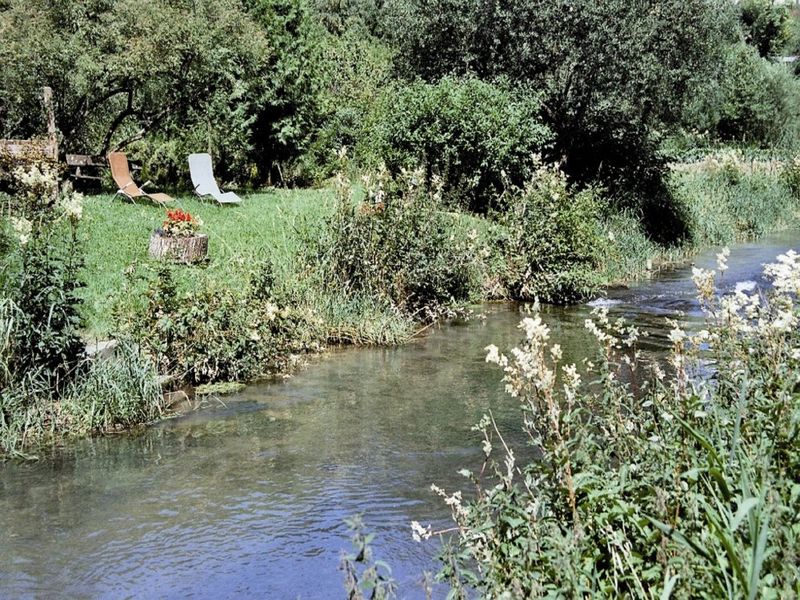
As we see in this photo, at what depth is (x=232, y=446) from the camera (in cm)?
788

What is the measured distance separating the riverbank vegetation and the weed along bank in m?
0.07

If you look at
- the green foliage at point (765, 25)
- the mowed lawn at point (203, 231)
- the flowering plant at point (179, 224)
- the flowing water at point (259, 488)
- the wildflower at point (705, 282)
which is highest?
the green foliage at point (765, 25)

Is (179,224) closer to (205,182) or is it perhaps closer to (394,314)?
(394,314)

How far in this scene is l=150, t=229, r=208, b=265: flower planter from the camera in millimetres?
12477

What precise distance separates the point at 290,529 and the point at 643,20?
15715mm

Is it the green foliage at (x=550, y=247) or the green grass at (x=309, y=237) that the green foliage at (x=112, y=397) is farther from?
the green foliage at (x=550, y=247)

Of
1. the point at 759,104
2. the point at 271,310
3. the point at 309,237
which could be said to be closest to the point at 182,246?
the point at 309,237

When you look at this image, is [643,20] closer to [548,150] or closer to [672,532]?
[548,150]

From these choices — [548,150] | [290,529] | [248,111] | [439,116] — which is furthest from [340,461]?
[248,111]

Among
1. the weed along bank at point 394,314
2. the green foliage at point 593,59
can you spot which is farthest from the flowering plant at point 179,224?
the green foliage at point 593,59

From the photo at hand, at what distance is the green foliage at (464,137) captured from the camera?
1686cm

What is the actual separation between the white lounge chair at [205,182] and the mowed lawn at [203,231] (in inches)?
8.6

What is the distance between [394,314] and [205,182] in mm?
8417

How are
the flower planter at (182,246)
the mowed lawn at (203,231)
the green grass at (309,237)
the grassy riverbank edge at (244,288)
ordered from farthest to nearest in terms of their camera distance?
the flower planter at (182,246) < the green grass at (309,237) < the mowed lawn at (203,231) < the grassy riverbank edge at (244,288)
